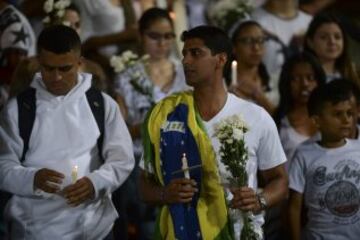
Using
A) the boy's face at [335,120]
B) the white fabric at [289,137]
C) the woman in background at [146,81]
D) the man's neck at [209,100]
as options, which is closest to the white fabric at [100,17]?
the woman in background at [146,81]

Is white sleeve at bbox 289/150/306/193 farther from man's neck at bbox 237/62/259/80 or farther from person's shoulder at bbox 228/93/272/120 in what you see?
man's neck at bbox 237/62/259/80

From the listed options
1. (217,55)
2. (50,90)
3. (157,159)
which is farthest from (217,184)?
(50,90)

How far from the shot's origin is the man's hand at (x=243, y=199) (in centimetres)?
564

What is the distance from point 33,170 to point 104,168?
0.43m

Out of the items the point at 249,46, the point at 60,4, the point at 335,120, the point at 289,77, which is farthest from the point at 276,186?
the point at 249,46

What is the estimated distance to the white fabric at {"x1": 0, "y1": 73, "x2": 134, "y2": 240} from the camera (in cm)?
615

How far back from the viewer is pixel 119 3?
8961 mm

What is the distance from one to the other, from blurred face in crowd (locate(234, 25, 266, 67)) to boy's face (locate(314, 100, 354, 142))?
1.49 m

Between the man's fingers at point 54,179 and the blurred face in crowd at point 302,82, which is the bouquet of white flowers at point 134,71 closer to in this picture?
the blurred face in crowd at point 302,82

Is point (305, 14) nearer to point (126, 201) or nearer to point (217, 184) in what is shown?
point (126, 201)

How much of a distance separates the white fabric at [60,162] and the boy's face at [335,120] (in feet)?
4.73

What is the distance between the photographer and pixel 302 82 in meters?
7.99

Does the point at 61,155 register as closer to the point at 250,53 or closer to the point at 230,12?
the point at 250,53

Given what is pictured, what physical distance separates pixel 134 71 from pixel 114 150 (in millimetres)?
1739
